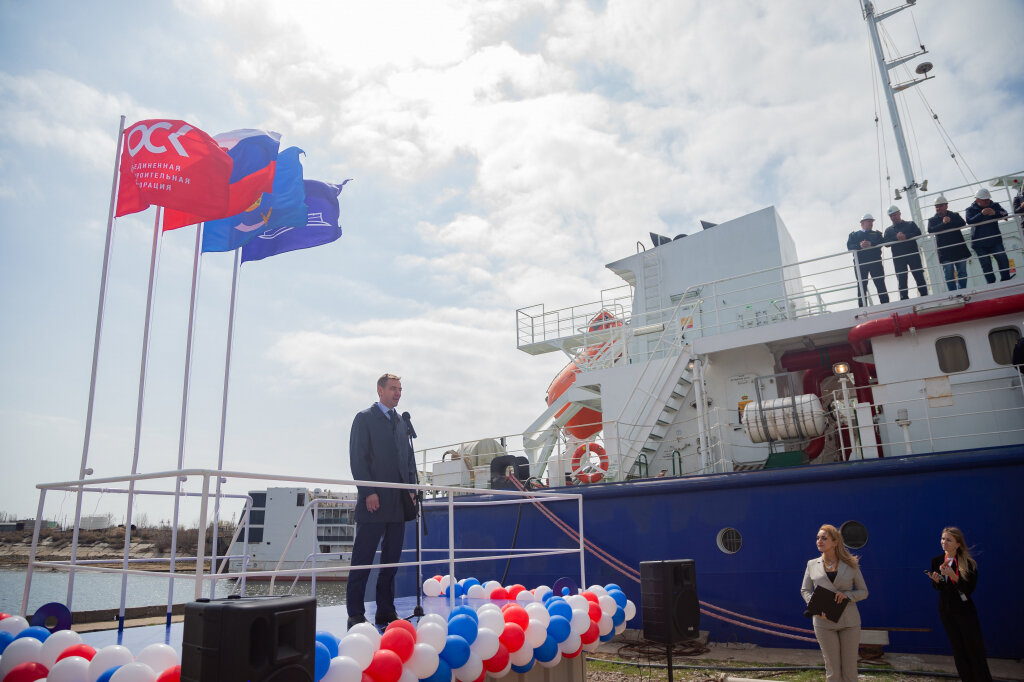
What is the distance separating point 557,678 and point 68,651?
10.5ft

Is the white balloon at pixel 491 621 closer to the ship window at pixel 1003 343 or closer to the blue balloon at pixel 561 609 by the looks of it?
the blue balloon at pixel 561 609

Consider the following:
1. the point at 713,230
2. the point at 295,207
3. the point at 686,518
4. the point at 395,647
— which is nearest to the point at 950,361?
the point at 686,518

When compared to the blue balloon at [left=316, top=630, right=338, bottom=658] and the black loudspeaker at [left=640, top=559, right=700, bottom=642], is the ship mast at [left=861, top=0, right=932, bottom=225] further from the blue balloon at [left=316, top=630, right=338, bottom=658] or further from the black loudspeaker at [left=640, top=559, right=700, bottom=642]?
the blue balloon at [left=316, top=630, right=338, bottom=658]

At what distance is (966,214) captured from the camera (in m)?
9.14

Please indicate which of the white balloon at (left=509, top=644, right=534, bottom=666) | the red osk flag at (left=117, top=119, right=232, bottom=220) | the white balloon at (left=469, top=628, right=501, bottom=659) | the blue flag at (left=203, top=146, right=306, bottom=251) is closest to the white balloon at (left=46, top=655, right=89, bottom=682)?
the white balloon at (left=469, top=628, right=501, bottom=659)

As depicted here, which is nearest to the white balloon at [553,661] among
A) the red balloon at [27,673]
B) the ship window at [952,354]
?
the red balloon at [27,673]

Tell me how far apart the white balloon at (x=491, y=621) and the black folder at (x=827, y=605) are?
2.48 metres

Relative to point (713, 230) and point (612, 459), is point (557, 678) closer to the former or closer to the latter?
point (612, 459)

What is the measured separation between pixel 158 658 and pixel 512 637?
199 cm

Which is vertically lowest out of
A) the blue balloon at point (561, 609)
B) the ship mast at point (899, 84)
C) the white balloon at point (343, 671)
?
the blue balloon at point (561, 609)

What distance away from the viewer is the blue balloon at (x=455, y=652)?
11.9ft

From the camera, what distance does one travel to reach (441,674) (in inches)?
139

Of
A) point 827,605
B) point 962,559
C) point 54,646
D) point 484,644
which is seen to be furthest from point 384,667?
point 962,559

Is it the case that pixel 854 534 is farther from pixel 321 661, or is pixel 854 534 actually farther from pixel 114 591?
pixel 114 591
